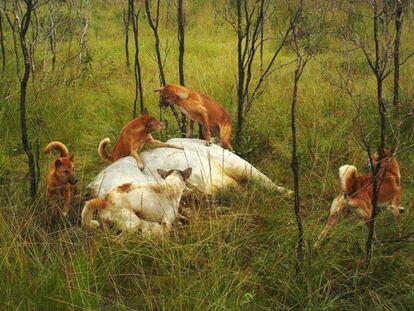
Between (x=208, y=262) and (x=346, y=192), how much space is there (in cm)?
113

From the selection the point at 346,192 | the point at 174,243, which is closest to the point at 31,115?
the point at 174,243

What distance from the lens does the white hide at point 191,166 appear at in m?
4.25

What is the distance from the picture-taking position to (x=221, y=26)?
1246 cm

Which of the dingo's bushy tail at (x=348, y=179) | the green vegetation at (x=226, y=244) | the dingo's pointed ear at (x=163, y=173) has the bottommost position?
the green vegetation at (x=226, y=244)

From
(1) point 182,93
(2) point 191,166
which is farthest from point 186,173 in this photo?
(1) point 182,93

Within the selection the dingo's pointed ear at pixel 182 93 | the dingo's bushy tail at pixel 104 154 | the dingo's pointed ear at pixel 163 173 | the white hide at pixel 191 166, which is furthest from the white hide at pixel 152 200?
the dingo's pointed ear at pixel 182 93

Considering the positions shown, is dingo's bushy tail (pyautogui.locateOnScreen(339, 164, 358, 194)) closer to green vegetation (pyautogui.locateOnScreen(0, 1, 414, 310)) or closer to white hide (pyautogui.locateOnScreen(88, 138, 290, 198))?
green vegetation (pyautogui.locateOnScreen(0, 1, 414, 310))

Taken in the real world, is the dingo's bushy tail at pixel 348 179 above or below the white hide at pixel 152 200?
above

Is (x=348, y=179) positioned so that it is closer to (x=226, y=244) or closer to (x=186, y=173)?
(x=226, y=244)

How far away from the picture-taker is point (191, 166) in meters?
4.52

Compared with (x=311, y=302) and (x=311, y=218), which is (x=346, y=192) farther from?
(x=311, y=302)

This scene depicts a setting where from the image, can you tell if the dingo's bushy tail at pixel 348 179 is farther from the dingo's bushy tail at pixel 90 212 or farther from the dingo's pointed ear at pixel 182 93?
the dingo's pointed ear at pixel 182 93

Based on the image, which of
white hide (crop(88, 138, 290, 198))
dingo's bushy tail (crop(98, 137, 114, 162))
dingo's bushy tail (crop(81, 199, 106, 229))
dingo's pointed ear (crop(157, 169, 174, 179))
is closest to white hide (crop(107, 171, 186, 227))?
dingo's bushy tail (crop(81, 199, 106, 229))

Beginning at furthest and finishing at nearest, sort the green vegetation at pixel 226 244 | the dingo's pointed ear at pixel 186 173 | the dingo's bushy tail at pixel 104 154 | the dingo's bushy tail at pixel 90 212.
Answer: the dingo's bushy tail at pixel 104 154 < the dingo's pointed ear at pixel 186 173 < the dingo's bushy tail at pixel 90 212 < the green vegetation at pixel 226 244
